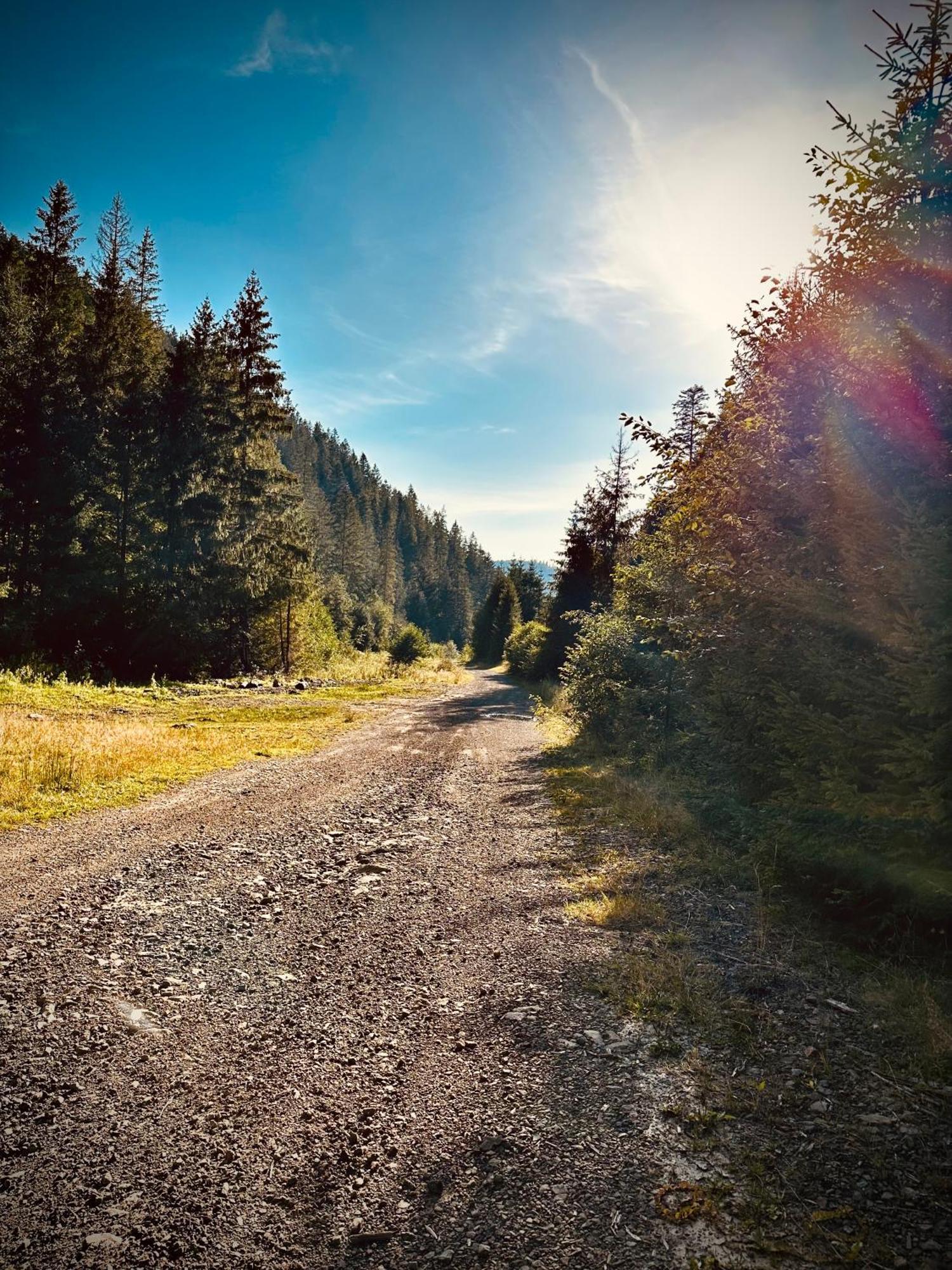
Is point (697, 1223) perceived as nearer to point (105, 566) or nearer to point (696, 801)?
point (696, 801)

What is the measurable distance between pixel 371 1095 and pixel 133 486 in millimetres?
30502

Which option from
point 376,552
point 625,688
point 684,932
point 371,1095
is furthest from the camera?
point 376,552

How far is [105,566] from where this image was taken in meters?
26.2

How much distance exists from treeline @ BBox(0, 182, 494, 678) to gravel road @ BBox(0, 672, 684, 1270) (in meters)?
22.7

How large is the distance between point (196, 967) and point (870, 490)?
266 inches

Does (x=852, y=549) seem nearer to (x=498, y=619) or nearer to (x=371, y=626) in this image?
(x=498, y=619)

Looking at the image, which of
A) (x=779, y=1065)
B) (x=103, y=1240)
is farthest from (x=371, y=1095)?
(x=779, y=1065)

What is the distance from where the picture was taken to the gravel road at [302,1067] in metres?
2.50

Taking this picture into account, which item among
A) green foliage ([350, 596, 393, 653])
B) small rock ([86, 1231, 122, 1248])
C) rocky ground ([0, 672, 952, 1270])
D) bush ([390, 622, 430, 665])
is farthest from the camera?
green foliage ([350, 596, 393, 653])

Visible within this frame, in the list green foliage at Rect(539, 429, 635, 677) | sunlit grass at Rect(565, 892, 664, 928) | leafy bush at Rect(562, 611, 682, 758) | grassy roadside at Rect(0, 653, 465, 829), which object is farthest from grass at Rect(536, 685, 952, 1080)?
green foliage at Rect(539, 429, 635, 677)

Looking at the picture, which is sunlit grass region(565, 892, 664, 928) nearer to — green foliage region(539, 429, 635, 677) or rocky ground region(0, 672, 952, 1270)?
rocky ground region(0, 672, 952, 1270)

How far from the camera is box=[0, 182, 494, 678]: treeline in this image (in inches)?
987

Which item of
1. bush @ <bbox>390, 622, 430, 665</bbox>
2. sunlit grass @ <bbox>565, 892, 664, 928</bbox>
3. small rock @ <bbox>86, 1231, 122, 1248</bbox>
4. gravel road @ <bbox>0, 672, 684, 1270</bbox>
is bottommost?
sunlit grass @ <bbox>565, 892, 664, 928</bbox>

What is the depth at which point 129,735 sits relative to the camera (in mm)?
11891
